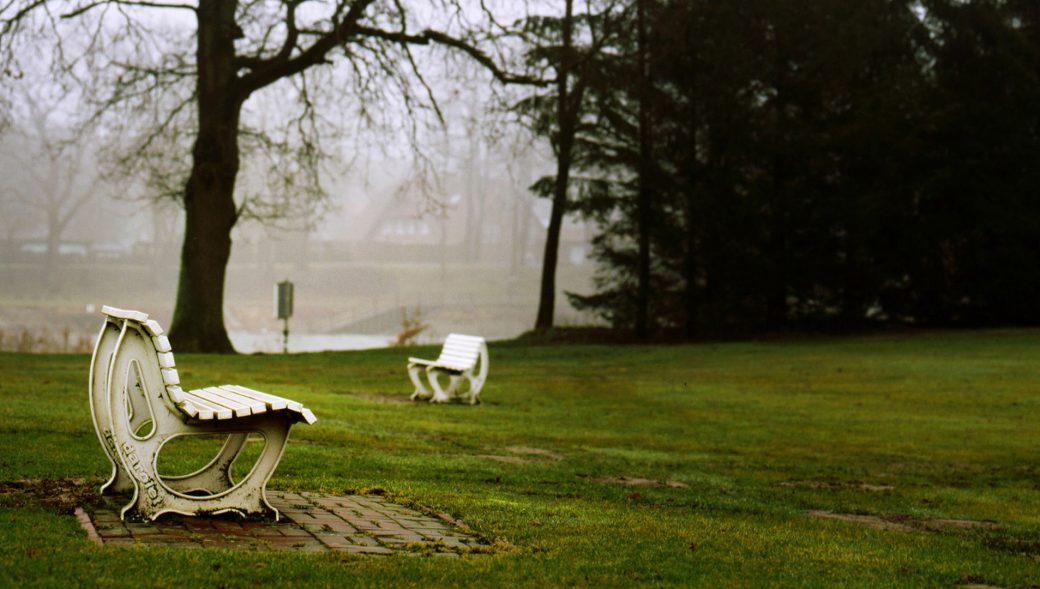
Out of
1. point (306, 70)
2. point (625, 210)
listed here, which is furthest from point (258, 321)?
point (306, 70)

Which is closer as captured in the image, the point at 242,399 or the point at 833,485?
the point at 242,399

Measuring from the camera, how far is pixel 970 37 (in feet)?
134

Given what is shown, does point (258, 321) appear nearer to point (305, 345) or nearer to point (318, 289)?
point (318, 289)

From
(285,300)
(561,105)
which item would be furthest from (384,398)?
(561,105)

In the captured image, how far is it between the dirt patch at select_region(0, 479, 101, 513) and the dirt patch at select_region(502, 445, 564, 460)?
520cm

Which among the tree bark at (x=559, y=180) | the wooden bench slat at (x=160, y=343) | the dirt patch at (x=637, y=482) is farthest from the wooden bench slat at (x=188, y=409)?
the tree bark at (x=559, y=180)

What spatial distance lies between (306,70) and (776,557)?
24.4 metres

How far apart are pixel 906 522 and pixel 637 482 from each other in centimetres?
232

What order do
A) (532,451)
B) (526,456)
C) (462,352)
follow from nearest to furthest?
(526,456) < (532,451) < (462,352)

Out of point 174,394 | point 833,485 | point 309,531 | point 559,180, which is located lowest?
point 833,485

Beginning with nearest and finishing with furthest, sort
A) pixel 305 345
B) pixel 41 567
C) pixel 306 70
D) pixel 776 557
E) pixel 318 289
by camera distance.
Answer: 1. pixel 41 567
2. pixel 776 557
3. pixel 306 70
4. pixel 305 345
5. pixel 318 289

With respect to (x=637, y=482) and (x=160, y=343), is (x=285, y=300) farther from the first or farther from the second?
(x=160, y=343)

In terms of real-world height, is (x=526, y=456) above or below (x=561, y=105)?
below

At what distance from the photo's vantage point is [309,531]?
21.5 feet
